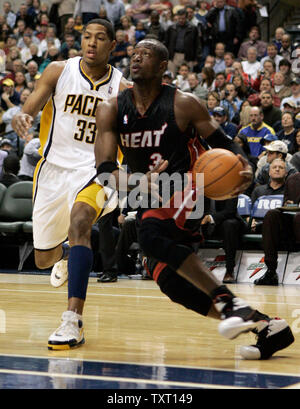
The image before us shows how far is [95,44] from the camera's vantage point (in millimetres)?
5266

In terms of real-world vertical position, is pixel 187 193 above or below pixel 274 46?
above

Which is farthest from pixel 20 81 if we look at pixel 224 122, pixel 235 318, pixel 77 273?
pixel 235 318

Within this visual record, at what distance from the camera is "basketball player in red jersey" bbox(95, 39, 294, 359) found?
4.01 meters

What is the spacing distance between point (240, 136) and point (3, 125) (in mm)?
5826

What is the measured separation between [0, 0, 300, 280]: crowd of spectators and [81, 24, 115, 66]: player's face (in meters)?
5.19

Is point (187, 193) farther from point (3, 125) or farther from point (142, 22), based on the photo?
point (142, 22)

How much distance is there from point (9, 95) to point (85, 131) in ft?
34.8

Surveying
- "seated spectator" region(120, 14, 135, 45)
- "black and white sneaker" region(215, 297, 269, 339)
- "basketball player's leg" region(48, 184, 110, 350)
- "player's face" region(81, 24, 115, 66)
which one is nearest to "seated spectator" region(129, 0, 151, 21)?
"seated spectator" region(120, 14, 135, 45)

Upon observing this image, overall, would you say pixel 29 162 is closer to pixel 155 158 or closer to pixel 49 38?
pixel 49 38

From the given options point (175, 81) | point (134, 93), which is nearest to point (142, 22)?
point (175, 81)

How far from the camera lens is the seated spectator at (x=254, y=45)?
15203 millimetres

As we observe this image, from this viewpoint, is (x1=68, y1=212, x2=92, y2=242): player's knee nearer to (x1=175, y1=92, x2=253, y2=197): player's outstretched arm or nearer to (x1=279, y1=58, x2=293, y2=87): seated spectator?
(x1=175, y1=92, x2=253, y2=197): player's outstretched arm

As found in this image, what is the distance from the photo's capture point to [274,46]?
1405 centimetres
